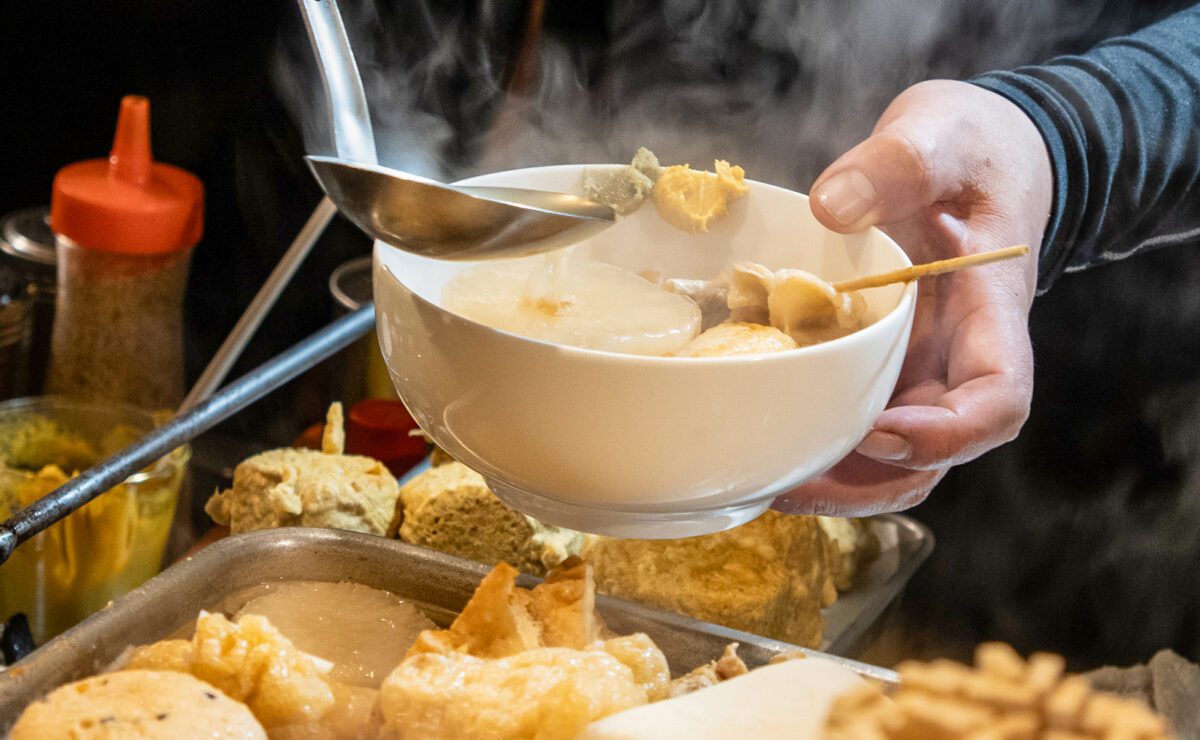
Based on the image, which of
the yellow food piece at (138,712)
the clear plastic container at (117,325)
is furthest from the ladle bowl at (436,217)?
the clear plastic container at (117,325)

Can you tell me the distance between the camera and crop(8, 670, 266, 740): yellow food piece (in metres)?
0.54

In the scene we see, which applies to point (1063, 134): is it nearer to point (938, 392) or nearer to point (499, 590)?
point (938, 392)

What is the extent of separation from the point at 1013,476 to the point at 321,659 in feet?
3.65

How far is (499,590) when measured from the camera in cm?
68

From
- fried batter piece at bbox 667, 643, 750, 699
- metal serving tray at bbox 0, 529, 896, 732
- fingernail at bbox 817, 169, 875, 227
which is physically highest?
fingernail at bbox 817, 169, 875, 227

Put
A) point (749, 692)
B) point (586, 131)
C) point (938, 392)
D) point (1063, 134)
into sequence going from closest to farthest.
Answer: point (749, 692) < point (938, 392) < point (1063, 134) < point (586, 131)

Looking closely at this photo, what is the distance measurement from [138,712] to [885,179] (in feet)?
2.02

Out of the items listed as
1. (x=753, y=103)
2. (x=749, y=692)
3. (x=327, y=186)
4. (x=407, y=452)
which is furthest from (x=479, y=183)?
(x=753, y=103)

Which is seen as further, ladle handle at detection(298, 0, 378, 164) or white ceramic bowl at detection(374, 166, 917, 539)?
ladle handle at detection(298, 0, 378, 164)

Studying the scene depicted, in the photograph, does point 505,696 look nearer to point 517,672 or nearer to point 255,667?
point 517,672

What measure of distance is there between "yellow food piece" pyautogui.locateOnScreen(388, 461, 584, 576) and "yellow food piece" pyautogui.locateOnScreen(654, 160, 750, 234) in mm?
283

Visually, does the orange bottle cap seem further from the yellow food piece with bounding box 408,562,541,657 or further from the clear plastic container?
the yellow food piece with bounding box 408,562,541,657

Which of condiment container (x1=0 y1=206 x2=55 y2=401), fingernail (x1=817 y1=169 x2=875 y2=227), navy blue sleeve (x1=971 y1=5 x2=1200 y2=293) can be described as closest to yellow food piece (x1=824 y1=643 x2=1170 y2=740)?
fingernail (x1=817 y1=169 x2=875 y2=227)

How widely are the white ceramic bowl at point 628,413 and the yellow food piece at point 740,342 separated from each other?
45 mm
